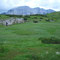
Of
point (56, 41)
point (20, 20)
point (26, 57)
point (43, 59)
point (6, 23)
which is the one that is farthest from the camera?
point (20, 20)

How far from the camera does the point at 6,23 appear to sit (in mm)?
105062

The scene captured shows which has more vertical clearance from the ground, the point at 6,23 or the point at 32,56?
the point at 32,56

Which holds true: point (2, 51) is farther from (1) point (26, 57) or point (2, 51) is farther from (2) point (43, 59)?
(2) point (43, 59)

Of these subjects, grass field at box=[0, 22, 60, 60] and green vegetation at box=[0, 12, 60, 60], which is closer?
grass field at box=[0, 22, 60, 60]

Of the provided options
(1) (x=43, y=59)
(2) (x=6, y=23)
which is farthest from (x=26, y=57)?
(2) (x=6, y=23)

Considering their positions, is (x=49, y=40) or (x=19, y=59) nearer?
(x=19, y=59)

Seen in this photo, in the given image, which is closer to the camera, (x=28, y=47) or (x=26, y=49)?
(x=26, y=49)

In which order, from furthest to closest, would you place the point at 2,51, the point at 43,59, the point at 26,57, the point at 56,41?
the point at 56,41
the point at 2,51
the point at 26,57
the point at 43,59

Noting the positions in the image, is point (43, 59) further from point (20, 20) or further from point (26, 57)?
point (20, 20)

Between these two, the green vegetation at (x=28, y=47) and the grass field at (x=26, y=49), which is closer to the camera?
the grass field at (x=26, y=49)

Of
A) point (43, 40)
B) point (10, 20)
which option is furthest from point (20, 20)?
point (43, 40)

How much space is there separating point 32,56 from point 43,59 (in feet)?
5.49

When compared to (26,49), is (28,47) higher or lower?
lower

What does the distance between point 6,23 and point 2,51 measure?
8066 centimetres
